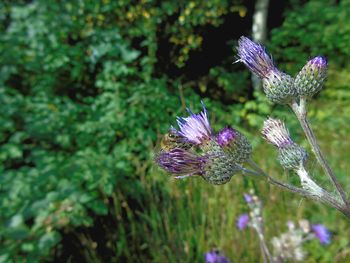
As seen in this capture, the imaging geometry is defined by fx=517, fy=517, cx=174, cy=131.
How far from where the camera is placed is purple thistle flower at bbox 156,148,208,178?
995 mm

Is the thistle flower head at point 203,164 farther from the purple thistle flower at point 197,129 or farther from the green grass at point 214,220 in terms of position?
the green grass at point 214,220

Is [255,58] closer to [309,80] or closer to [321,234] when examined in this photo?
[309,80]

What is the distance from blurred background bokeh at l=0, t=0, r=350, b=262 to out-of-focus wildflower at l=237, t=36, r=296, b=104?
0.60 ft

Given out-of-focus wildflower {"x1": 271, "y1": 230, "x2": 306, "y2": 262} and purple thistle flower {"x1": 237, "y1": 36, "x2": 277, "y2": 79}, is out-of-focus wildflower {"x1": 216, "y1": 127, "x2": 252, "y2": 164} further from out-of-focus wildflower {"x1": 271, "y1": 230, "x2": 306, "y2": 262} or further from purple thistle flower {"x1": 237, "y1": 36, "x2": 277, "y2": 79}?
out-of-focus wildflower {"x1": 271, "y1": 230, "x2": 306, "y2": 262}

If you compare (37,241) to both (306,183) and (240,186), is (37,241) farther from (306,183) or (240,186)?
(306,183)

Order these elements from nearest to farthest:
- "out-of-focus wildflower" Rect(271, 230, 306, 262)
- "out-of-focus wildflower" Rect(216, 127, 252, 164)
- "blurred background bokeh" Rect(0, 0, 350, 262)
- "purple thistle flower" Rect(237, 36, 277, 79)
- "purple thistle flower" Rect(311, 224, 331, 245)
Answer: "out-of-focus wildflower" Rect(216, 127, 252, 164), "purple thistle flower" Rect(237, 36, 277, 79), "out-of-focus wildflower" Rect(271, 230, 306, 262), "purple thistle flower" Rect(311, 224, 331, 245), "blurred background bokeh" Rect(0, 0, 350, 262)

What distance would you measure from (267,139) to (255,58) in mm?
174

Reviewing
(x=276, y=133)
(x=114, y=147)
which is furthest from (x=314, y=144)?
(x=114, y=147)

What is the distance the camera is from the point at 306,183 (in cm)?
91

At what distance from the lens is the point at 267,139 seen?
110 cm

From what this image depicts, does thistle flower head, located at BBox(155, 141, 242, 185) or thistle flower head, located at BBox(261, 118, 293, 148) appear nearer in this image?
thistle flower head, located at BBox(155, 141, 242, 185)

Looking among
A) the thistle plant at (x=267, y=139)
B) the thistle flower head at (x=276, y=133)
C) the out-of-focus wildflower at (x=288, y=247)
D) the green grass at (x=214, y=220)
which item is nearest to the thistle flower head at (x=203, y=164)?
the thistle plant at (x=267, y=139)

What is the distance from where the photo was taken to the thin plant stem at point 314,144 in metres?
0.85

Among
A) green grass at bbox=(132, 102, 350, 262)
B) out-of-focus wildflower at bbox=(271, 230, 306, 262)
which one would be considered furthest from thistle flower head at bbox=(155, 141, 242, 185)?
green grass at bbox=(132, 102, 350, 262)
